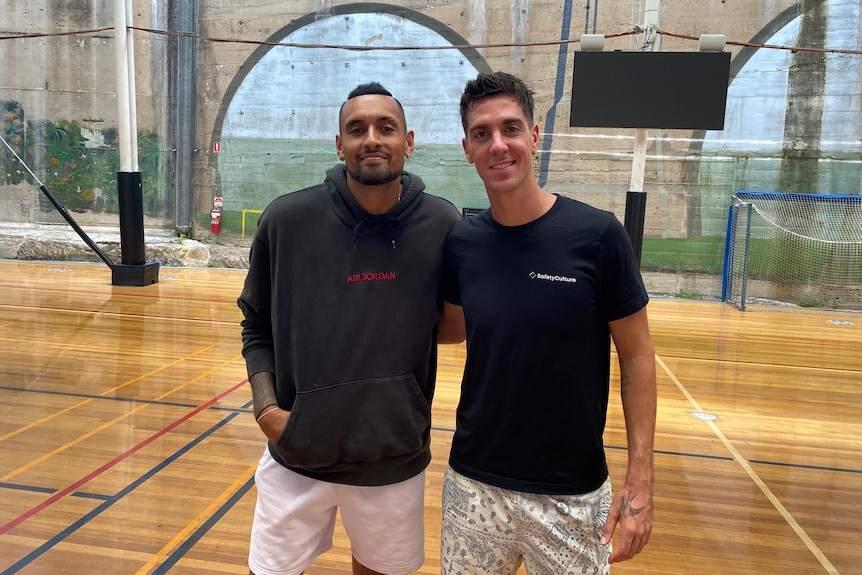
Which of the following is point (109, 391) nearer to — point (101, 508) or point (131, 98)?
point (101, 508)

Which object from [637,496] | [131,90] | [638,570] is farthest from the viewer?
[131,90]

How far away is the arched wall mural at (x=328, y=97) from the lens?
934 centimetres

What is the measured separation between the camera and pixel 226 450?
310 centimetres

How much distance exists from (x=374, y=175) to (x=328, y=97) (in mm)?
8752

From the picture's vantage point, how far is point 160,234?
404 inches

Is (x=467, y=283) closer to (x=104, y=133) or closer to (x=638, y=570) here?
(x=638, y=570)

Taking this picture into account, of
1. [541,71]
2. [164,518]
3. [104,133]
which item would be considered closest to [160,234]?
[104,133]

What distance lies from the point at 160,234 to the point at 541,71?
6.19 m

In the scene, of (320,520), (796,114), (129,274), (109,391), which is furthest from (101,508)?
(796,114)

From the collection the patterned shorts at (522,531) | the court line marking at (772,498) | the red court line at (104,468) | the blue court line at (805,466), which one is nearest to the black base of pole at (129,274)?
the red court line at (104,468)

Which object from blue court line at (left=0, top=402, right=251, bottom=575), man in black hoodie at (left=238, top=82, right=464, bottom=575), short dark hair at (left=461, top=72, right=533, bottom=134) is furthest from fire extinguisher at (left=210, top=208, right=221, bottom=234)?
short dark hair at (left=461, top=72, right=533, bottom=134)

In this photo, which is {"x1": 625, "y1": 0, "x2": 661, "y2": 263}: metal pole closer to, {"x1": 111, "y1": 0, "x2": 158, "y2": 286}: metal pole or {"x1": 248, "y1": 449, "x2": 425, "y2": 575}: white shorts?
{"x1": 111, "y1": 0, "x2": 158, "y2": 286}: metal pole

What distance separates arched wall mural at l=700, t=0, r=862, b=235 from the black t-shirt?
821cm

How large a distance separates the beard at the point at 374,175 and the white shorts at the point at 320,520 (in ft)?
2.15
